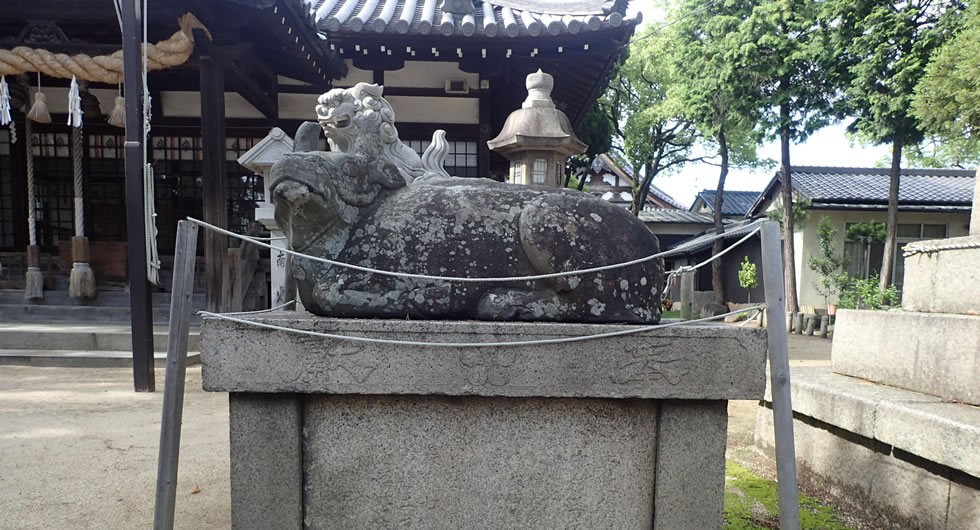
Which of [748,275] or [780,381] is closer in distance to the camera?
[780,381]

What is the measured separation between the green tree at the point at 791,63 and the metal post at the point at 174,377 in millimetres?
12529

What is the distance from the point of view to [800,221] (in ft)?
44.3

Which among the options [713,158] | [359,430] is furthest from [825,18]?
[359,430]

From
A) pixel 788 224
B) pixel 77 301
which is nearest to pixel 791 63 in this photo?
pixel 788 224

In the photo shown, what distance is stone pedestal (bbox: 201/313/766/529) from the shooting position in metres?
1.76

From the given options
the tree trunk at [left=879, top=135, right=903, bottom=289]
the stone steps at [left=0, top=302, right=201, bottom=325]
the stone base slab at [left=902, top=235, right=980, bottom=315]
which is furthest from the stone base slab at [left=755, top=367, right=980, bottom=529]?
the tree trunk at [left=879, top=135, right=903, bottom=289]

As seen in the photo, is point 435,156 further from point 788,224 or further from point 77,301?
point 788,224

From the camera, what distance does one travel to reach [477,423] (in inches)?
74.2

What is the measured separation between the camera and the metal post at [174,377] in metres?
1.70

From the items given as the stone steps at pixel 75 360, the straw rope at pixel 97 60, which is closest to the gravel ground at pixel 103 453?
the stone steps at pixel 75 360

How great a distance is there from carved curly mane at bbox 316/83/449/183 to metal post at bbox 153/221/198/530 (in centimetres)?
101

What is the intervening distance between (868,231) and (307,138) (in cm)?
1512

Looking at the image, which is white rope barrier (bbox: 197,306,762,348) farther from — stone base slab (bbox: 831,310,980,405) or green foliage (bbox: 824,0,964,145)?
green foliage (bbox: 824,0,964,145)

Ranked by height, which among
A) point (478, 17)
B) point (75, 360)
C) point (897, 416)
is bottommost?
point (75, 360)
